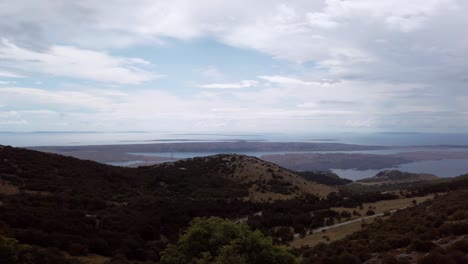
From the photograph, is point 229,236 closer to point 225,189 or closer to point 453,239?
point 453,239

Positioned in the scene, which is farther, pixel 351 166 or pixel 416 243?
pixel 351 166

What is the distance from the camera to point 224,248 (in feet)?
34.8

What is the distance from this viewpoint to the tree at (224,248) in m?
10.7

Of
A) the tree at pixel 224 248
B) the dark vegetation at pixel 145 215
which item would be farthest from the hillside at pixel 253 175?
the tree at pixel 224 248

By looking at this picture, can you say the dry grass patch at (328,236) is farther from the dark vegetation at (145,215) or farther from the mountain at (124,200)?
the mountain at (124,200)

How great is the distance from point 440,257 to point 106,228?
1550 centimetres

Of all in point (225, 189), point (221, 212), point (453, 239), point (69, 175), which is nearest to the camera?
point (453, 239)

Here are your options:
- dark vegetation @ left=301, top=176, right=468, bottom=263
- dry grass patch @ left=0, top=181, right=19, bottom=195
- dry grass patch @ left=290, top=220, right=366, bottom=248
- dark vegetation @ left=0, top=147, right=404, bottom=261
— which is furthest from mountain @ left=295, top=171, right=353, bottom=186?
dry grass patch @ left=0, top=181, right=19, bottom=195

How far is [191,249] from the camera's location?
479 inches

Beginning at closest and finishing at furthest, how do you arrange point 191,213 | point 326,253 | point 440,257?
point 440,257 → point 326,253 → point 191,213

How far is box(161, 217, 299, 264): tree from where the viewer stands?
10672 mm

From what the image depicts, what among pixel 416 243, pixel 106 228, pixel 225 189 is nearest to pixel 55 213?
pixel 106 228

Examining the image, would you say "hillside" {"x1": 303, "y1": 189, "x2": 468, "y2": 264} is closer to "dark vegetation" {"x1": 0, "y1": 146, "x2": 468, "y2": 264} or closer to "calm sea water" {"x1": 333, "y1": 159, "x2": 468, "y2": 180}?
"dark vegetation" {"x1": 0, "y1": 146, "x2": 468, "y2": 264}

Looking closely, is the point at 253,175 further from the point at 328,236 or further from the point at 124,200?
the point at 328,236
